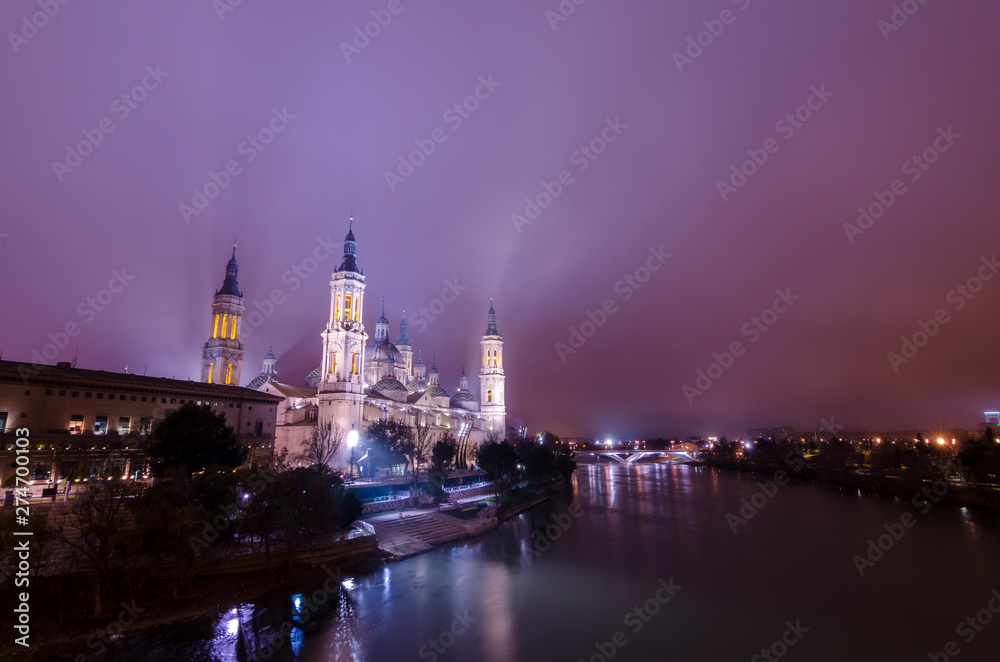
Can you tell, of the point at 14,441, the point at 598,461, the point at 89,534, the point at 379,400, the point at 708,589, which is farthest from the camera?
the point at 598,461

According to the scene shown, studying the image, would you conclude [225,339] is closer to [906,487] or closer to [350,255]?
[350,255]

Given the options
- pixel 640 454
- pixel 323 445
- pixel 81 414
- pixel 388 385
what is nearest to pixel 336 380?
pixel 323 445

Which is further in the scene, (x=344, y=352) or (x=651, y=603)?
(x=344, y=352)

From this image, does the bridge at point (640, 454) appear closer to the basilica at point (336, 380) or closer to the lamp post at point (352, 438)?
the basilica at point (336, 380)

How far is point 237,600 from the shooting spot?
2212 centimetres

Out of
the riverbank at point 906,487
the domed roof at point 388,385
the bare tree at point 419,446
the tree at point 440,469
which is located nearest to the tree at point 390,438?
the bare tree at point 419,446

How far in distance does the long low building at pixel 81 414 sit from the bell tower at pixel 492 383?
188ft

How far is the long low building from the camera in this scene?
33656 millimetres

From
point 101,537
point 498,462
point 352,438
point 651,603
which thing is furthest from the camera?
point 352,438

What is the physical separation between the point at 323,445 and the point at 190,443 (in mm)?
19755

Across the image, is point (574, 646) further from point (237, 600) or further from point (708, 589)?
point (237, 600)

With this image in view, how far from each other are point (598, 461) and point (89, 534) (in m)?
172

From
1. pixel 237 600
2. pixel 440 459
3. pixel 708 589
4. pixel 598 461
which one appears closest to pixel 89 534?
pixel 237 600

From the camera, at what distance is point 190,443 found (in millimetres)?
30281
